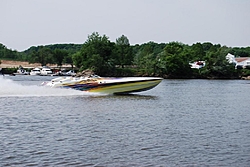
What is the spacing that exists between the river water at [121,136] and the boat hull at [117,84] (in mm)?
7666

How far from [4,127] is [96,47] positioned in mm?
92447

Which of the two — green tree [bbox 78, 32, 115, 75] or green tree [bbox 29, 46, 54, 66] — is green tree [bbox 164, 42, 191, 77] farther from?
green tree [bbox 29, 46, 54, 66]

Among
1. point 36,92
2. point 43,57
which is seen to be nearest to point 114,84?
point 36,92

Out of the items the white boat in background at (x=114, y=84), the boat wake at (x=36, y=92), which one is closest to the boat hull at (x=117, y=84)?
the white boat in background at (x=114, y=84)

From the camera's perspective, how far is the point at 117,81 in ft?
118

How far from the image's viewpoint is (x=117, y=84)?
36062 millimetres

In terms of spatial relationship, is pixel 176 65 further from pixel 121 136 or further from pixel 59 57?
pixel 121 136

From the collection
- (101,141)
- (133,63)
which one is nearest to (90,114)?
(101,141)

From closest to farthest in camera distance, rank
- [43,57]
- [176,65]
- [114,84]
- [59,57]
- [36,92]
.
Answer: [114,84], [36,92], [176,65], [59,57], [43,57]

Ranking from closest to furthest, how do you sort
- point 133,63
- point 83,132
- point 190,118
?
point 83,132
point 190,118
point 133,63

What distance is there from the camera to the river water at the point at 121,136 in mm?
13727

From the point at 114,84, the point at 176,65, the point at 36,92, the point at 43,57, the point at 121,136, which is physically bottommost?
the point at 121,136

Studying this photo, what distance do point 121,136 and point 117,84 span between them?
18946mm

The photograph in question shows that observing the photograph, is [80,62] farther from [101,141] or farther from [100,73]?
[101,141]
